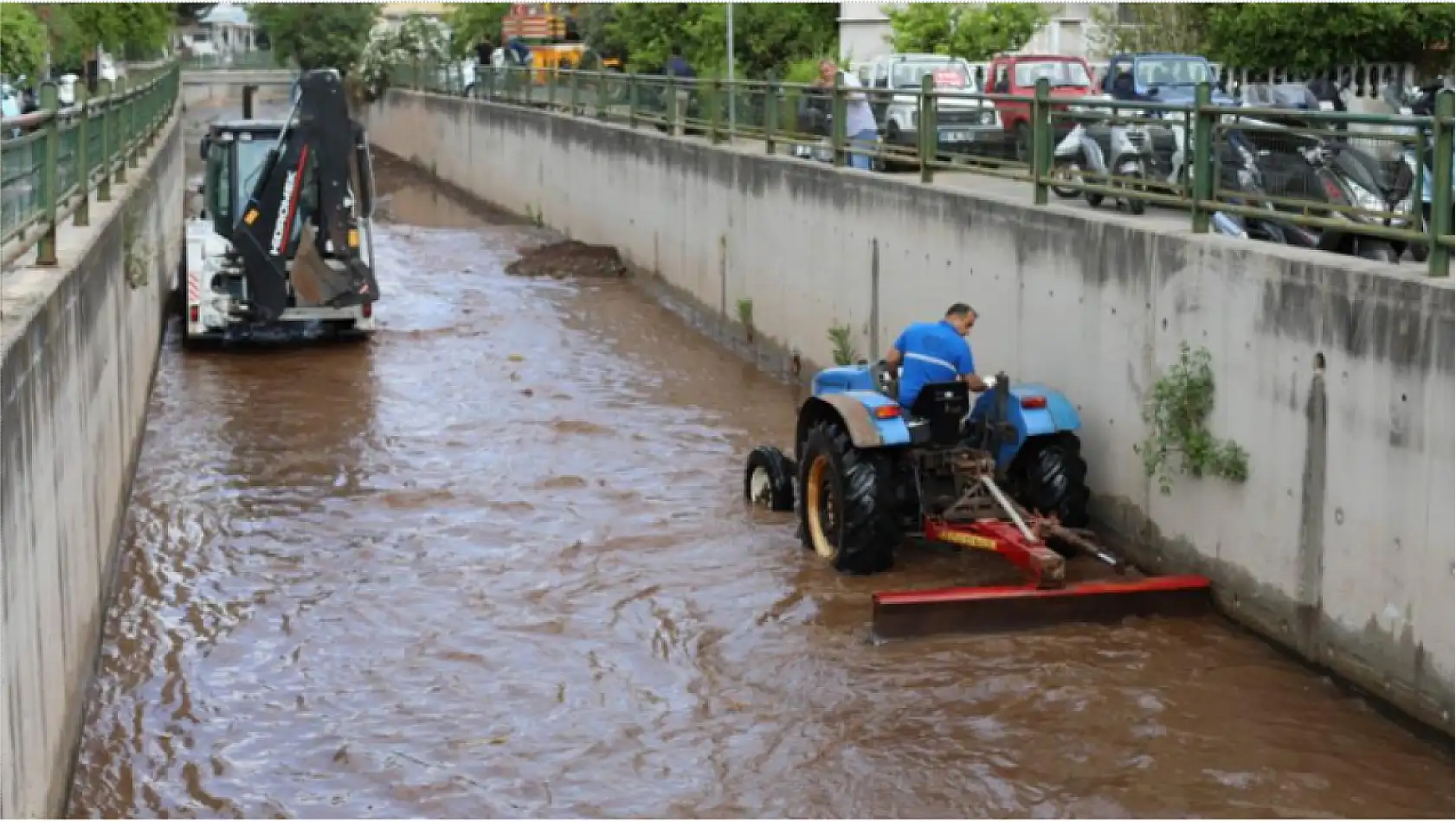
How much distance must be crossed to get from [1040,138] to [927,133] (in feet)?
7.76

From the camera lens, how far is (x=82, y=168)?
43.7ft

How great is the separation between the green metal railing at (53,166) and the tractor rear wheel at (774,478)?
467cm

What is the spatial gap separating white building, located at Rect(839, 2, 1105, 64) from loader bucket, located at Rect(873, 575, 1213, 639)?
1366 inches

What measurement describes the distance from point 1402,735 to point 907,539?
4.07 metres

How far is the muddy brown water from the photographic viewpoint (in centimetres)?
868

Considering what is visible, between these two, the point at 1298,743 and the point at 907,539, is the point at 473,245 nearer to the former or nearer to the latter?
the point at 907,539

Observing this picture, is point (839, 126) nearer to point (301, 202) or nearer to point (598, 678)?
point (301, 202)

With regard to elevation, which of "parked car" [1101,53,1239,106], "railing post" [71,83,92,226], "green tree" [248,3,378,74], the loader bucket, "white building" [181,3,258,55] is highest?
"white building" [181,3,258,55]

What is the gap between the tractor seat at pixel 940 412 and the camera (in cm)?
1135

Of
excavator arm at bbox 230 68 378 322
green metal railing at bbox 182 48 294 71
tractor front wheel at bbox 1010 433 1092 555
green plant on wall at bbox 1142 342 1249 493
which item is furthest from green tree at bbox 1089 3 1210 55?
green metal railing at bbox 182 48 294 71

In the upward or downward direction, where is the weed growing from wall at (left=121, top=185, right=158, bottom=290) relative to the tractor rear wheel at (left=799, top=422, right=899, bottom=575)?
upward

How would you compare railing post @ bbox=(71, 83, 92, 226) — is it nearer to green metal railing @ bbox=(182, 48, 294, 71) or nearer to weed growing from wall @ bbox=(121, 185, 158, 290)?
weed growing from wall @ bbox=(121, 185, 158, 290)

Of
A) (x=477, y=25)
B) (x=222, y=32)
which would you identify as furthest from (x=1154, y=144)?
(x=222, y=32)

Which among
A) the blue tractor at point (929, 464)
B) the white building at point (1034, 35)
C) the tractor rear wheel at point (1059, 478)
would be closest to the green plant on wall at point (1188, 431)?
the tractor rear wheel at point (1059, 478)
